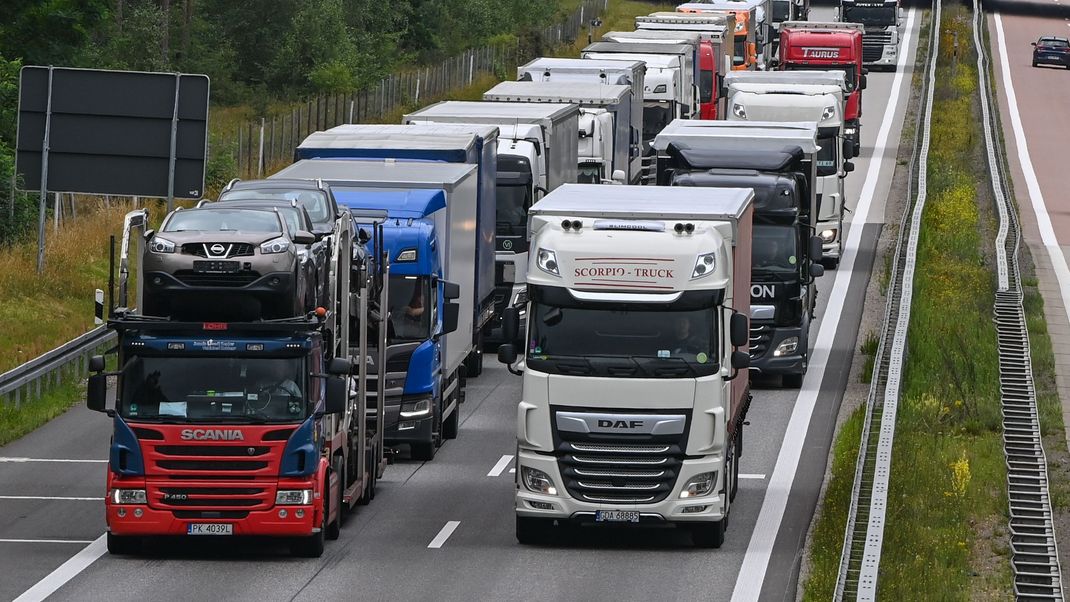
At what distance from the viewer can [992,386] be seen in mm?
28062

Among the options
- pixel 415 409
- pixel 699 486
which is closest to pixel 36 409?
pixel 415 409

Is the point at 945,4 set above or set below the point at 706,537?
above

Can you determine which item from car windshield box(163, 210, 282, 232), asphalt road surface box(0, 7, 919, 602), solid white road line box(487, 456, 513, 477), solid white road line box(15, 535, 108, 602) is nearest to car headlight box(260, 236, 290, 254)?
car windshield box(163, 210, 282, 232)

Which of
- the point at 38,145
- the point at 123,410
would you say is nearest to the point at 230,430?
the point at 123,410

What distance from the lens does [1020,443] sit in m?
24.8

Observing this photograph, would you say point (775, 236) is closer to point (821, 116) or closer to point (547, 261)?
point (547, 261)

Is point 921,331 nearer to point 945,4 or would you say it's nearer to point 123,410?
point 123,410

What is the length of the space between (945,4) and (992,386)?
7900cm

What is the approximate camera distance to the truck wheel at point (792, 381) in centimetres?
3047

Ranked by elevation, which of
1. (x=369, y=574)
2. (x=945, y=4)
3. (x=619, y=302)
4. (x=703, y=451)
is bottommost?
(x=369, y=574)

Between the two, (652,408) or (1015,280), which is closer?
(652,408)

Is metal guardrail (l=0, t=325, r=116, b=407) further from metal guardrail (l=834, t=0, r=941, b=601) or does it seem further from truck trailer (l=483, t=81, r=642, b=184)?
Result: truck trailer (l=483, t=81, r=642, b=184)

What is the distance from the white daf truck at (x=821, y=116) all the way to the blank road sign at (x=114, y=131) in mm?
12260

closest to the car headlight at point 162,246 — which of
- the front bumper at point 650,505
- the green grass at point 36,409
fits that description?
the front bumper at point 650,505
